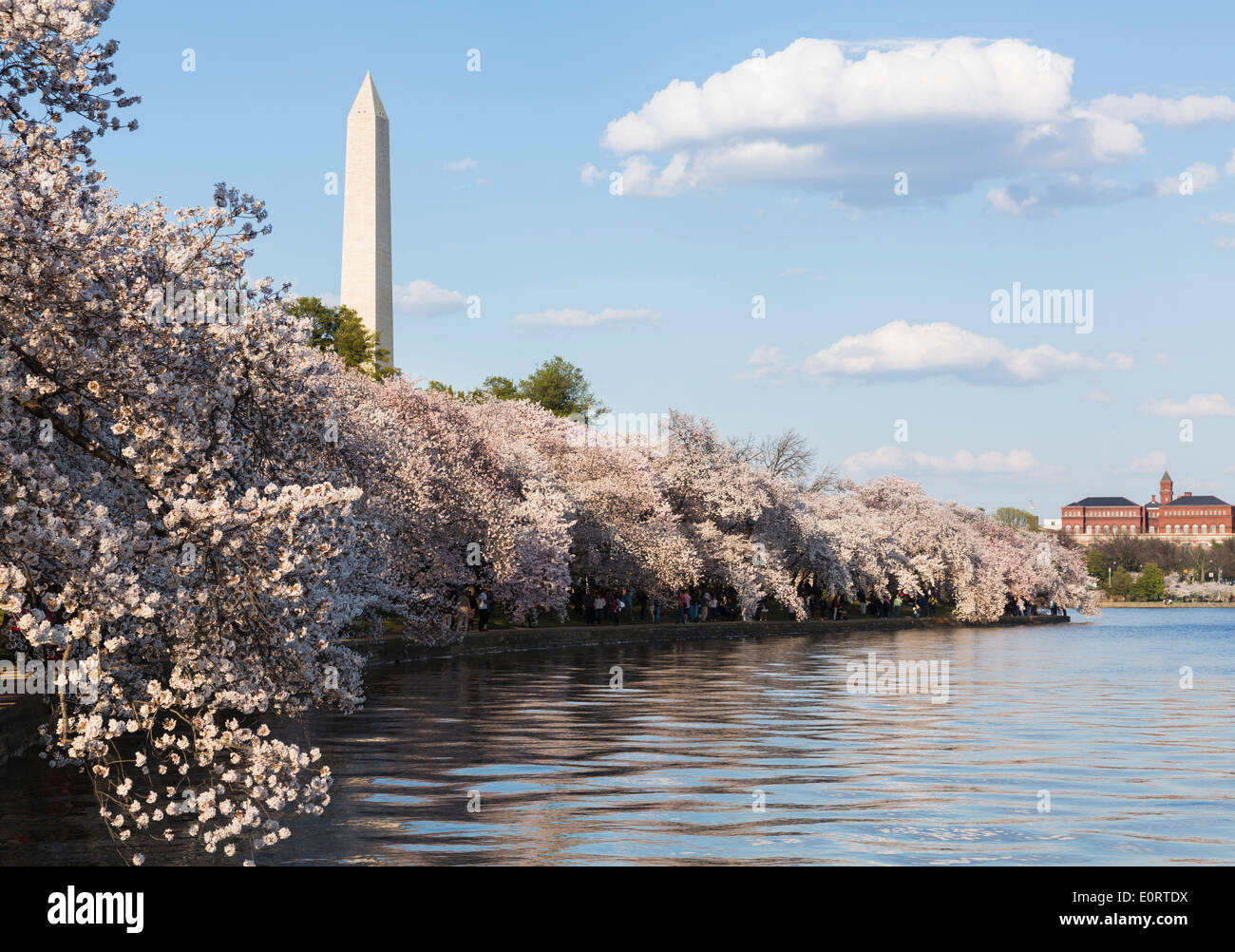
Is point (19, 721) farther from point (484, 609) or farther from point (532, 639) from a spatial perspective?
point (532, 639)

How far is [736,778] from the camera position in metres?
19.6

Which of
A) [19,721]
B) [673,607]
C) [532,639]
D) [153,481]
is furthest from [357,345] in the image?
[153,481]

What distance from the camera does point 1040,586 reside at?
11806 cm

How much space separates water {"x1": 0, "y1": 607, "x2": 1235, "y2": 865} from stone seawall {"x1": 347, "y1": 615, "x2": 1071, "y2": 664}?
5.69 metres

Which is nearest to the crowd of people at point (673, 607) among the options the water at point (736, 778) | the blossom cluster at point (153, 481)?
the water at point (736, 778)

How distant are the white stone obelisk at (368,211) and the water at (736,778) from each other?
3878 cm

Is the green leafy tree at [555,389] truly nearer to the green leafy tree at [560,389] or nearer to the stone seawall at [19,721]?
the green leafy tree at [560,389]

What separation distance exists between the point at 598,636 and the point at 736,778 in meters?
41.6

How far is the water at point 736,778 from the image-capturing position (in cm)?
1445

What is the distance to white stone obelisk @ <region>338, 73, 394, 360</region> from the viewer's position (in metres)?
Answer: 71.9
